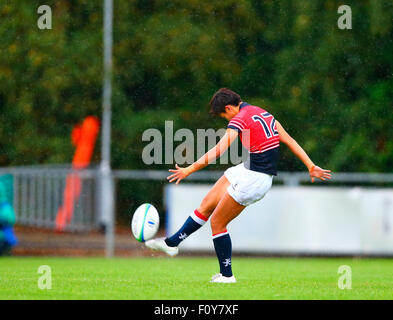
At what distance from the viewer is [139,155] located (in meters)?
21.2

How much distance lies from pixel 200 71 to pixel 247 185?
41.8ft

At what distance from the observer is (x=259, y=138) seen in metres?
8.30

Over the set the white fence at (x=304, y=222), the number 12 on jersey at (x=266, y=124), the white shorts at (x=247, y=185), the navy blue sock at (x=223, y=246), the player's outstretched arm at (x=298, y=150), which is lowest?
the white fence at (x=304, y=222)

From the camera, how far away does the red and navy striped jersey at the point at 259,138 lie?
825 cm

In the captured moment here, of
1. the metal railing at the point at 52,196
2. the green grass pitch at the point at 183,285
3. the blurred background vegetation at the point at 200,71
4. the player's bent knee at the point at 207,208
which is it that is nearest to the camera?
the green grass pitch at the point at 183,285

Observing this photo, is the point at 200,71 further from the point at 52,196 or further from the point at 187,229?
the point at 187,229

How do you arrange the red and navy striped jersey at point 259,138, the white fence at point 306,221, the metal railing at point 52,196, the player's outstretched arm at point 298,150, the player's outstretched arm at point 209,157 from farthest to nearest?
the metal railing at point 52,196
the white fence at point 306,221
the player's outstretched arm at point 298,150
the red and navy striped jersey at point 259,138
the player's outstretched arm at point 209,157

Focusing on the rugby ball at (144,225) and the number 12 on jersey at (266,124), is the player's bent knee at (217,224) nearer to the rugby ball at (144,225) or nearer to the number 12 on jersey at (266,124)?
the rugby ball at (144,225)

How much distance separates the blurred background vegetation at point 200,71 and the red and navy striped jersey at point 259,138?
1134 cm

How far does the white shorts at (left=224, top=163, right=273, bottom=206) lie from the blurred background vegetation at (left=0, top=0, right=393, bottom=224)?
37.4 feet

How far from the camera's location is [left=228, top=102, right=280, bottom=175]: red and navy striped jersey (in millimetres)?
8250

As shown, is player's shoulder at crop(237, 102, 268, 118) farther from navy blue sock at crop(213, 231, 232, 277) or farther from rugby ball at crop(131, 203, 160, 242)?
rugby ball at crop(131, 203, 160, 242)

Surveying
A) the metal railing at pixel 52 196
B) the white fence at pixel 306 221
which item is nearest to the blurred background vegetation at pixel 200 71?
the metal railing at pixel 52 196

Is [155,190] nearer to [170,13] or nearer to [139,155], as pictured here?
[139,155]
